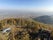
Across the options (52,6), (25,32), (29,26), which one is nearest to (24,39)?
(25,32)

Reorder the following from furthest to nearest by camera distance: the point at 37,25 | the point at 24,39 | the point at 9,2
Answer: the point at 9,2
the point at 37,25
the point at 24,39

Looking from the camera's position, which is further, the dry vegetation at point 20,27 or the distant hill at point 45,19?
the distant hill at point 45,19

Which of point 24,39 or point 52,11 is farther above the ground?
point 52,11

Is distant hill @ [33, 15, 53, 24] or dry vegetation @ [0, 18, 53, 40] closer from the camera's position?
dry vegetation @ [0, 18, 53, 40]

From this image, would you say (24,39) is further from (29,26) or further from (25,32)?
(29,26)

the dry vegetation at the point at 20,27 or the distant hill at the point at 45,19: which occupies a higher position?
the distant hill at the point at 45,19

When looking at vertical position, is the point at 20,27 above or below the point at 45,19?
below

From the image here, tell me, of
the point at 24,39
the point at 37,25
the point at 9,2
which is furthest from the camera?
the point at 9,2

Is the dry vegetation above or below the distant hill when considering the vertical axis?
below
